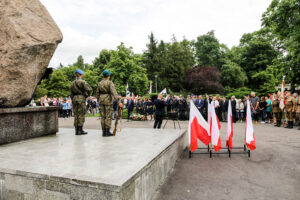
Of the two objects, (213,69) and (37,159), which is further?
(213,69)

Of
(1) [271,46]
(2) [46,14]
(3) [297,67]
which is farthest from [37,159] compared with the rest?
(1) [271,46]

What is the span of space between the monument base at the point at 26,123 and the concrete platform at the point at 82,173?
0.88m

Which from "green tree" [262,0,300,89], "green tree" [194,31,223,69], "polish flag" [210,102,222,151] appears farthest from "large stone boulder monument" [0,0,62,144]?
"green tree" [194,31,223,69]

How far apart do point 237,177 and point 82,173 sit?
3.67 metres

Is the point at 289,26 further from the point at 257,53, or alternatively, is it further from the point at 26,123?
the point at 257,53

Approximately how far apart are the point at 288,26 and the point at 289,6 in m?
1.84

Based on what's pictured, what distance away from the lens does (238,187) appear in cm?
434

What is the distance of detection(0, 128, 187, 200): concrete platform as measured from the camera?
2725mm

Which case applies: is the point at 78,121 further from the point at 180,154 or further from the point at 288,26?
the point at 288,26

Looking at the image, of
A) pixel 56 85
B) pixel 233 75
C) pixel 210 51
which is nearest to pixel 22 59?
pixel 233 75

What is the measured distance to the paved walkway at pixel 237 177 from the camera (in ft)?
13.2

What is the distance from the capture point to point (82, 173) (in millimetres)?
3004

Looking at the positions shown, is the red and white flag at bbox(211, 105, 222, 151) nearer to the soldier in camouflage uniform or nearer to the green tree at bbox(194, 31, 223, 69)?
the soldier in camouflage uniform

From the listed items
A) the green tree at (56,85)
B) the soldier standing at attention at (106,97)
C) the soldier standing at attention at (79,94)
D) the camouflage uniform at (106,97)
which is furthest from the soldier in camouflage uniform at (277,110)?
the green tree at (56,85)
